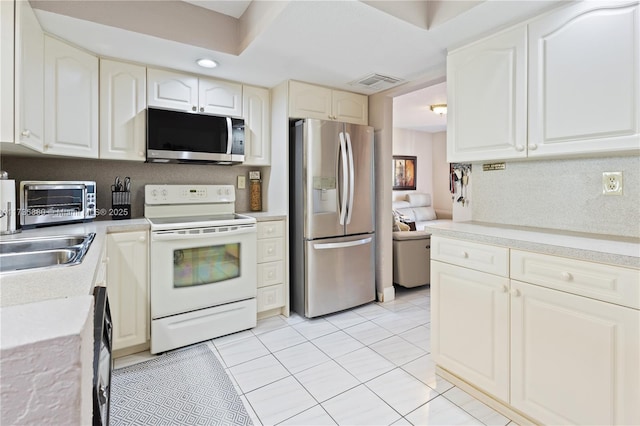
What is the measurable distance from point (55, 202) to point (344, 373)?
216 centimetres

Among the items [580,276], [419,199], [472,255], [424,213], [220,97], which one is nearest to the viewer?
[580,276]

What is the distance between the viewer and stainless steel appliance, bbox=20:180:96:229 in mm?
2002

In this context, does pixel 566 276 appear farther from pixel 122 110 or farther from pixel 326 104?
pixel 122 110

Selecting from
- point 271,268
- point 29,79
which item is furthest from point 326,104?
point 29,79

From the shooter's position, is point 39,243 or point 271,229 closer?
point 39,243

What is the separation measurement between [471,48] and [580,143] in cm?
87

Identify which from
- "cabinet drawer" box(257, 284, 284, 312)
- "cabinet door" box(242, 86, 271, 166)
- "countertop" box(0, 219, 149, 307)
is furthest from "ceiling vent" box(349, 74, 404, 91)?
"countertop" box(0, 219, 149, 307)

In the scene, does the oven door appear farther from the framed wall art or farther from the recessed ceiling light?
the framed wall art

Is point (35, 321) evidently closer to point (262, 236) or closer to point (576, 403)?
point (576, 403)

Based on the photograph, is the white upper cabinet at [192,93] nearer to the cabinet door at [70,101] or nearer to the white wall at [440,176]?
the cabinet door at [70,101]

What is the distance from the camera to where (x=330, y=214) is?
292 cm

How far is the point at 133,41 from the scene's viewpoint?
2.11 metres

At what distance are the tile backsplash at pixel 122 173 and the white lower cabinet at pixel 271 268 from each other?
589 millimetres

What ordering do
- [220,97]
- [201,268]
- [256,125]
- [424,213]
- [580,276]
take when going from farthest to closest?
[424,213] < [256,125] < [220,97] < [201,268] < [580,276]
